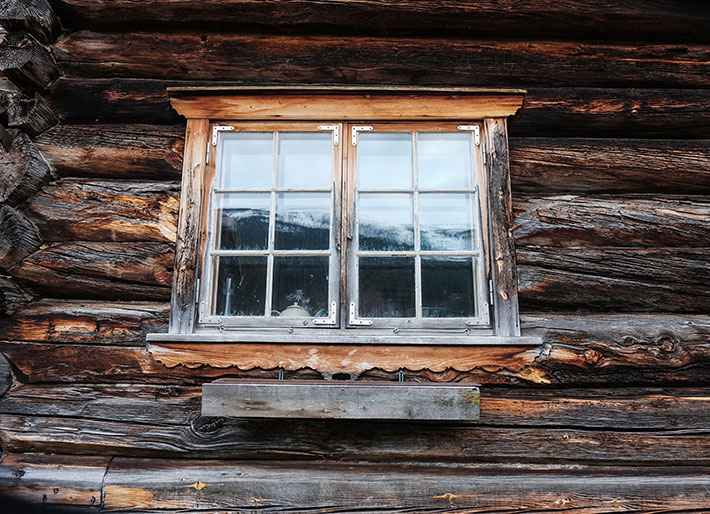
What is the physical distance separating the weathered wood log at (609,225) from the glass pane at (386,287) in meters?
0.56

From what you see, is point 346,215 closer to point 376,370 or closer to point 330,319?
point 330,319

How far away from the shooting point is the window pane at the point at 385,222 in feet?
8.07

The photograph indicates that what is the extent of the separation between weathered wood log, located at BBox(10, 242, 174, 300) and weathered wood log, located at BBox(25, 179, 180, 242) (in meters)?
0.08

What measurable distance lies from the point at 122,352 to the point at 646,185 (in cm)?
262

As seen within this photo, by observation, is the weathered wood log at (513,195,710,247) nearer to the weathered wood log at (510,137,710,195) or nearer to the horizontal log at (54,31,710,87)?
the weathered wood log at (510,137,710,195)

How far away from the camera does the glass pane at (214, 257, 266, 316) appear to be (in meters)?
2.40

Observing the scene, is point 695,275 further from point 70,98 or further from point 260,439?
point 70,98

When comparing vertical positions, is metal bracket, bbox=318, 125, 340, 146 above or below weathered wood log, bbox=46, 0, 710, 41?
below

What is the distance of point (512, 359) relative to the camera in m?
2.24

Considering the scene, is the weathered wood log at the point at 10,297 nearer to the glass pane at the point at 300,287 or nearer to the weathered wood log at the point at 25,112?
the weathered wood log at the point at 25,112

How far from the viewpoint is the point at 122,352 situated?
2.29 m

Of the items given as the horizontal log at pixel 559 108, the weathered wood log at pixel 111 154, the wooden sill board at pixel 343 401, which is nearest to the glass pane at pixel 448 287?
the wooden sill board at pixel 343 401

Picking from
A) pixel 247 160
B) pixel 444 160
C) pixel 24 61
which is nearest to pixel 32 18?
pixel 24 61

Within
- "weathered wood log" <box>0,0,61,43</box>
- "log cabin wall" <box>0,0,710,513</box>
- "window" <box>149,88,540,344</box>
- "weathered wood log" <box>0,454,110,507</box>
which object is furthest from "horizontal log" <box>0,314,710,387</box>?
"weathered wood log" <box>0,0,61,43</box>
